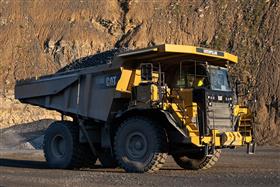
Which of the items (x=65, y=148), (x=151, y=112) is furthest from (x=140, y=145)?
(x=65, y=148)

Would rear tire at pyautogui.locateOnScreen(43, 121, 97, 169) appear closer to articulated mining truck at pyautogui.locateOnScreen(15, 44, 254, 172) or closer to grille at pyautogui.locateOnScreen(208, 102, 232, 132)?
articulated mining truck at pyautogui.locateOnScreen(15, 44, 254, 172)

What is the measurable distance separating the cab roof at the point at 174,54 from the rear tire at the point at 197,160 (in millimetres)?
2480

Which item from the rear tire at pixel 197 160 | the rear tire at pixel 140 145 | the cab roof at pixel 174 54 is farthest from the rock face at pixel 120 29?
the rear tire at pixel 140 145

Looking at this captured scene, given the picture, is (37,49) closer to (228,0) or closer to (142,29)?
(142,29)

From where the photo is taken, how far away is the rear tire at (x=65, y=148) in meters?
14.7

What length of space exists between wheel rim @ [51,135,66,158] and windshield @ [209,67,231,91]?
4.55m

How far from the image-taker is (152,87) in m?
12.8

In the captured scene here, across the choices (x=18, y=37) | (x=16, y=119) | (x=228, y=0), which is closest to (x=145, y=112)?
(x=16, y=119)

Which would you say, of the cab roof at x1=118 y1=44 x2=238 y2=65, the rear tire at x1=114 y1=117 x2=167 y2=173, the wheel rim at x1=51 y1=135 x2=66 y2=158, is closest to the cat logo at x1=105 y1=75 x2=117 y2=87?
the cab roof at x1=118 y1=44 x2=238 y2=65

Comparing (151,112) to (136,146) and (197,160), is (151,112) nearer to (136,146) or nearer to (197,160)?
(136,146)

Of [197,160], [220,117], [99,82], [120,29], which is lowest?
[197,160]

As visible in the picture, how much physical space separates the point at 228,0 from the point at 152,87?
39.7 meters

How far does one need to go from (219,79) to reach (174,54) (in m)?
1.30

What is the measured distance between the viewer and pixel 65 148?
14930mm
